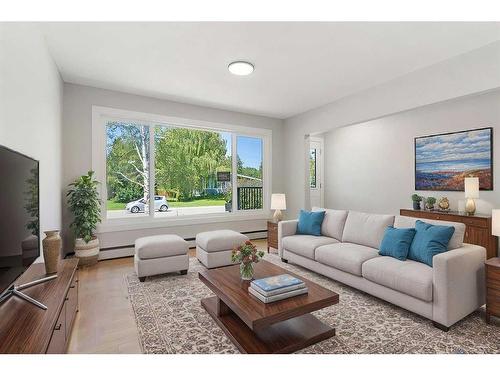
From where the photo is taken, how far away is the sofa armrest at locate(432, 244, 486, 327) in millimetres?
2125

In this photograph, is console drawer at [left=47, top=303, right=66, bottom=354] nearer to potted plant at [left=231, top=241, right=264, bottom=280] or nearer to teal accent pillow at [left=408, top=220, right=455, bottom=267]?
potted plant at [left=231, top=241, right=264, bottom=280]

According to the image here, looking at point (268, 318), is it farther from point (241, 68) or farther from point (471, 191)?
point (471, 191)

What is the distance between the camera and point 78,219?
3752 mm

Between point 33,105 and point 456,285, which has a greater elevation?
point 33,105

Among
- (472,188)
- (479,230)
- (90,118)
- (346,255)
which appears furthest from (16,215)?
(472,188)

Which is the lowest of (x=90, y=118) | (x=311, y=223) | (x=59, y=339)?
(x=59, y=339)

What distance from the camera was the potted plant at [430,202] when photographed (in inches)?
179

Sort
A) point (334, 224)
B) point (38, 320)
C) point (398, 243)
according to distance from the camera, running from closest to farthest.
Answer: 1. point (38, 320)
2. point (398, 243)
3. point (334, 224)

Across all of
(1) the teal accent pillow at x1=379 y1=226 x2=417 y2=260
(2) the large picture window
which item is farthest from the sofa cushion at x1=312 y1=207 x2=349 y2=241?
(2) the large picture window

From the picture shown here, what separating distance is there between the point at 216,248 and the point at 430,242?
8.25 feet

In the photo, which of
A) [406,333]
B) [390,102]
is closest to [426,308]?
[406,333]

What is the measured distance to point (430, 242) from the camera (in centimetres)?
250

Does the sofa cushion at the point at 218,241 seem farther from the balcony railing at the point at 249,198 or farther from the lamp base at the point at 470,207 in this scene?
the lamp base at the point at 470,207

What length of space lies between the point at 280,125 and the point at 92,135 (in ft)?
12.7
